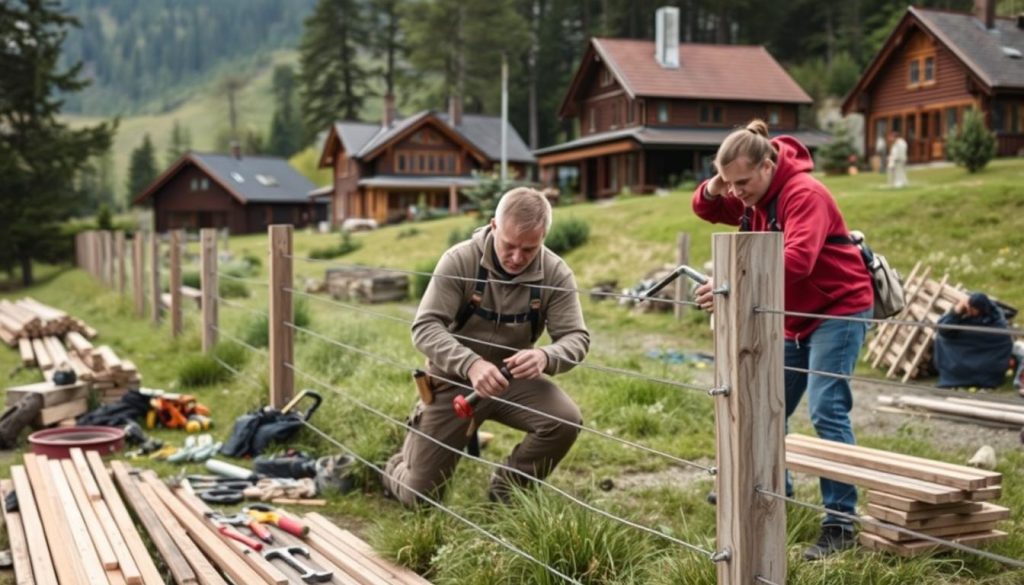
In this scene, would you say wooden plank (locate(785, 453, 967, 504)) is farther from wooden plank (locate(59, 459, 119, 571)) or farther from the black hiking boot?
wooden plank (locate(59, 459, 119, 571))

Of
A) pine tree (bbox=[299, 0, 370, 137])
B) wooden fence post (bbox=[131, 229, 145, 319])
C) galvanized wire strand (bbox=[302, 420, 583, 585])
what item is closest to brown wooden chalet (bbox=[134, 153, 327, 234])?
pine tree (bbox=[299, 0, 370, 137])

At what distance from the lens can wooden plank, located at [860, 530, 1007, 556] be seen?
4238 mm

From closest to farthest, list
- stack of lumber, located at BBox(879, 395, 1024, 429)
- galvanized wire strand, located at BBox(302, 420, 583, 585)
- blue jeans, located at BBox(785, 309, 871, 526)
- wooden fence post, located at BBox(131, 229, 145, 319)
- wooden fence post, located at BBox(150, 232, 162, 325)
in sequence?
galvanized wire strand, located at BBox(302, 420, 583, 585) < blue jeans, located at BBox(785, 309, 871, 526) < stack of lumber, located at BBox(879, 395, 1024, 429) < wooden fence post, located at BBox(150, 232, 162, 325) < wooden fence post, located at BBox(131, 229, 145, 319)

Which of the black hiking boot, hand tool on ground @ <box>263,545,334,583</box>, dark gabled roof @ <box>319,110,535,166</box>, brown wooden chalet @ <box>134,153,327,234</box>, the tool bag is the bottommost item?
hand tool on ground @ <box>263,545,334,583</box>

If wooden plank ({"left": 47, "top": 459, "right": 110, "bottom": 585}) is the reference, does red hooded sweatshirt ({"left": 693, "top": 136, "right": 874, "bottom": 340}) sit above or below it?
above

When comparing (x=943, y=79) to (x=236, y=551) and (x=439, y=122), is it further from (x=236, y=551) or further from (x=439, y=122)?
(x=236, y=551)

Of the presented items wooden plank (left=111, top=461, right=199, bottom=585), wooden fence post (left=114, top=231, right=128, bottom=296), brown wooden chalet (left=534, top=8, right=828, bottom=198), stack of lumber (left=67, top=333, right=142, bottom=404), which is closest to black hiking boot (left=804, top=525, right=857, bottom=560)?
wooden plank (left=111, top=461, right=199, bottom=585)

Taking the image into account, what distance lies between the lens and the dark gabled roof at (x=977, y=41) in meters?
34.0

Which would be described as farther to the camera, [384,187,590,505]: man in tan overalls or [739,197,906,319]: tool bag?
[739,197,906,319]: tool bag

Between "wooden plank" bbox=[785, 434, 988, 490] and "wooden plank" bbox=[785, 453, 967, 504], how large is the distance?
30 millimetres

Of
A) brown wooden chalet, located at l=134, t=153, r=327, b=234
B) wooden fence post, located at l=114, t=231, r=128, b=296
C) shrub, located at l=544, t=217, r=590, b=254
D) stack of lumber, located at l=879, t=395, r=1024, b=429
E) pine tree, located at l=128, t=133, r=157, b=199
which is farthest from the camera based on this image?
pine tree, located at l=128, t=133, r=157, b=199

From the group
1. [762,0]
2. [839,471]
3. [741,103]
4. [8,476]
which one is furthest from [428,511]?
[762,0]

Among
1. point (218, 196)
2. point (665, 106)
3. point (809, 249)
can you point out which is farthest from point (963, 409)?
point (218, 196)

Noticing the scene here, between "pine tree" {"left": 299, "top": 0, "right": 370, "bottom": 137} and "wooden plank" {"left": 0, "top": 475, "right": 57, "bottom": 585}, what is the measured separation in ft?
217
